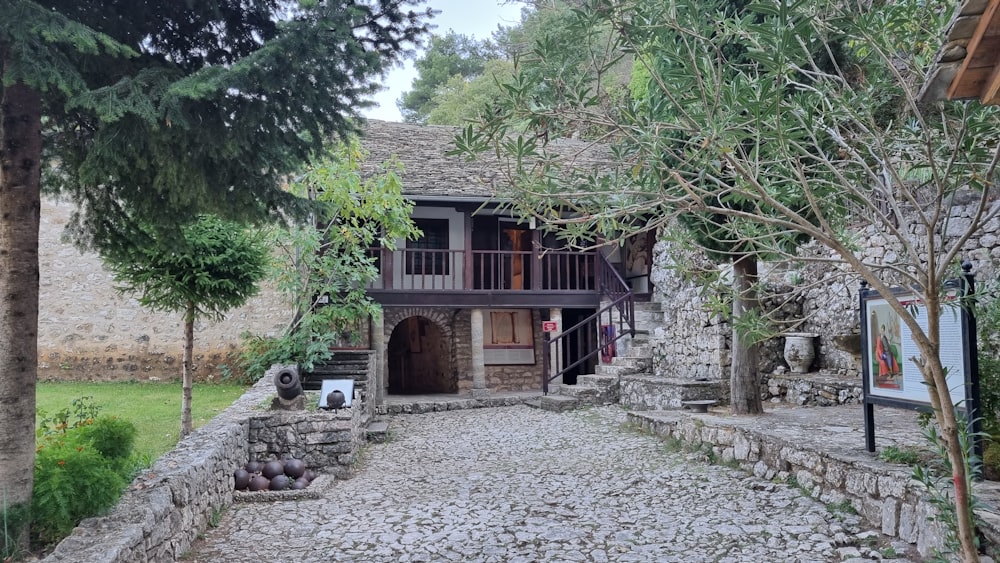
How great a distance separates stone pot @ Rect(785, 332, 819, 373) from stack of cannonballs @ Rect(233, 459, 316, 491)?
6696mm

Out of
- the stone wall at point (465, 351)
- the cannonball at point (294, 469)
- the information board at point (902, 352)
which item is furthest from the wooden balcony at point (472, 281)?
the information board at point (902, 352)

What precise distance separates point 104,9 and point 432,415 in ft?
28.0

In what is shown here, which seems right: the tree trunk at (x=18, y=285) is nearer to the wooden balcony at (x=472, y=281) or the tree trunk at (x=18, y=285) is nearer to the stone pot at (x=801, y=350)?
the wooden balcony at (x=472, y=281)

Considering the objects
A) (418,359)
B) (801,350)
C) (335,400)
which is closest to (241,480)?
(335,400)

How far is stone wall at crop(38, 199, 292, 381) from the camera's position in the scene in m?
13.5

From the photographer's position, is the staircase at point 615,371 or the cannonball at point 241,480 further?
the staircase at point 615,371

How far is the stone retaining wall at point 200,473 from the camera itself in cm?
338

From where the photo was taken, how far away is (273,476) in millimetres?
6242

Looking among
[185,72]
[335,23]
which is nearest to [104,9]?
[185,72]

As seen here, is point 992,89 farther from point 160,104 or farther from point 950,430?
point 160,104

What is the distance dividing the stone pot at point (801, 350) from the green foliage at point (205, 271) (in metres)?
7.20

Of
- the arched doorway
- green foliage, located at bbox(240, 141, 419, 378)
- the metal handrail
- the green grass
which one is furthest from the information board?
the arched doorway

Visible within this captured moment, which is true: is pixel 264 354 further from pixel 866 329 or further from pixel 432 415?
pixel 866 329

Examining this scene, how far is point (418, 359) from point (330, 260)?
19.7 ft
